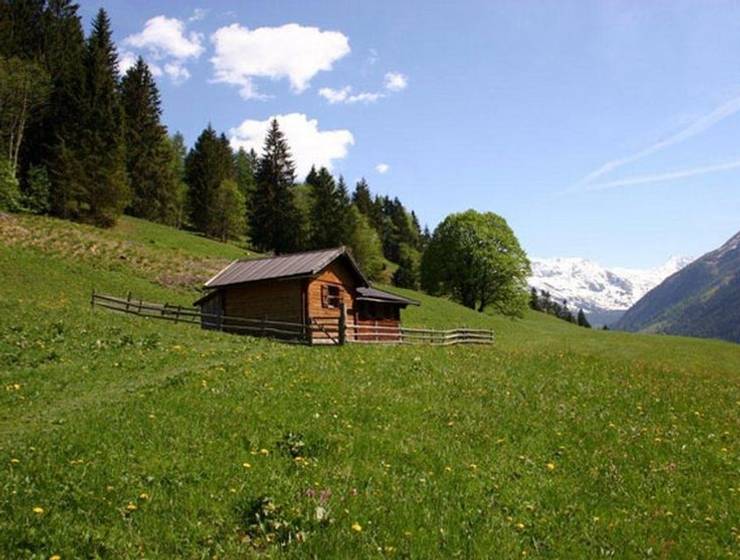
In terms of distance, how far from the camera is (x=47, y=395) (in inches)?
610

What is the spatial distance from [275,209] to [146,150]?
19.9m

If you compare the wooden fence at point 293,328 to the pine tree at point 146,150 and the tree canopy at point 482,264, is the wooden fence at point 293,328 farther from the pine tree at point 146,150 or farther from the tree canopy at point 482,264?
the pine tree at point 146,150

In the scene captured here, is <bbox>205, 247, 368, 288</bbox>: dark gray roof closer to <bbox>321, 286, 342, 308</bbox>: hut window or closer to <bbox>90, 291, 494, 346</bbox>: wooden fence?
<bbox>321, 286, 342, 308</bbox>: hut window

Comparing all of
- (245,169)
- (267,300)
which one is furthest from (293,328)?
(245,169)

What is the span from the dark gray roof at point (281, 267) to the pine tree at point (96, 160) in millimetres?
28014

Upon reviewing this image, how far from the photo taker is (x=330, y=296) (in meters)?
40.3

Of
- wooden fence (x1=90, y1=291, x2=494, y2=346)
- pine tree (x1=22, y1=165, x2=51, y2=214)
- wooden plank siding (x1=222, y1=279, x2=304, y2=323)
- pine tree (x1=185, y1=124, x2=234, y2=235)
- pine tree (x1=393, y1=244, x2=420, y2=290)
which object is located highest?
pine tree (x1=185, y1=124, x2=234, y2=235)

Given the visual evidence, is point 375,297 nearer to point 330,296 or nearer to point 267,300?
point 330,296

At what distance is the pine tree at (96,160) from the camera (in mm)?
61312

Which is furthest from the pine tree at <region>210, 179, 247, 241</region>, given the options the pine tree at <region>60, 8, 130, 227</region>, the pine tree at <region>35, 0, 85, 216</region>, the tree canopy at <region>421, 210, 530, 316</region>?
the tree canopy at <region>421, 210, 530, 316</region>

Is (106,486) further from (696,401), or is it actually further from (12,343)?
(696,401)

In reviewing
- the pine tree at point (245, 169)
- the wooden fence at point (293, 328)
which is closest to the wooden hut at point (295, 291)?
the wooden fence at point (293, 328)

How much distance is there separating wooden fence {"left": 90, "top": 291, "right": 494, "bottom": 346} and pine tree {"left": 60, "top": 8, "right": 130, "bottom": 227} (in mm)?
23112

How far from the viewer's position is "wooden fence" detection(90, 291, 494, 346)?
108 feet
